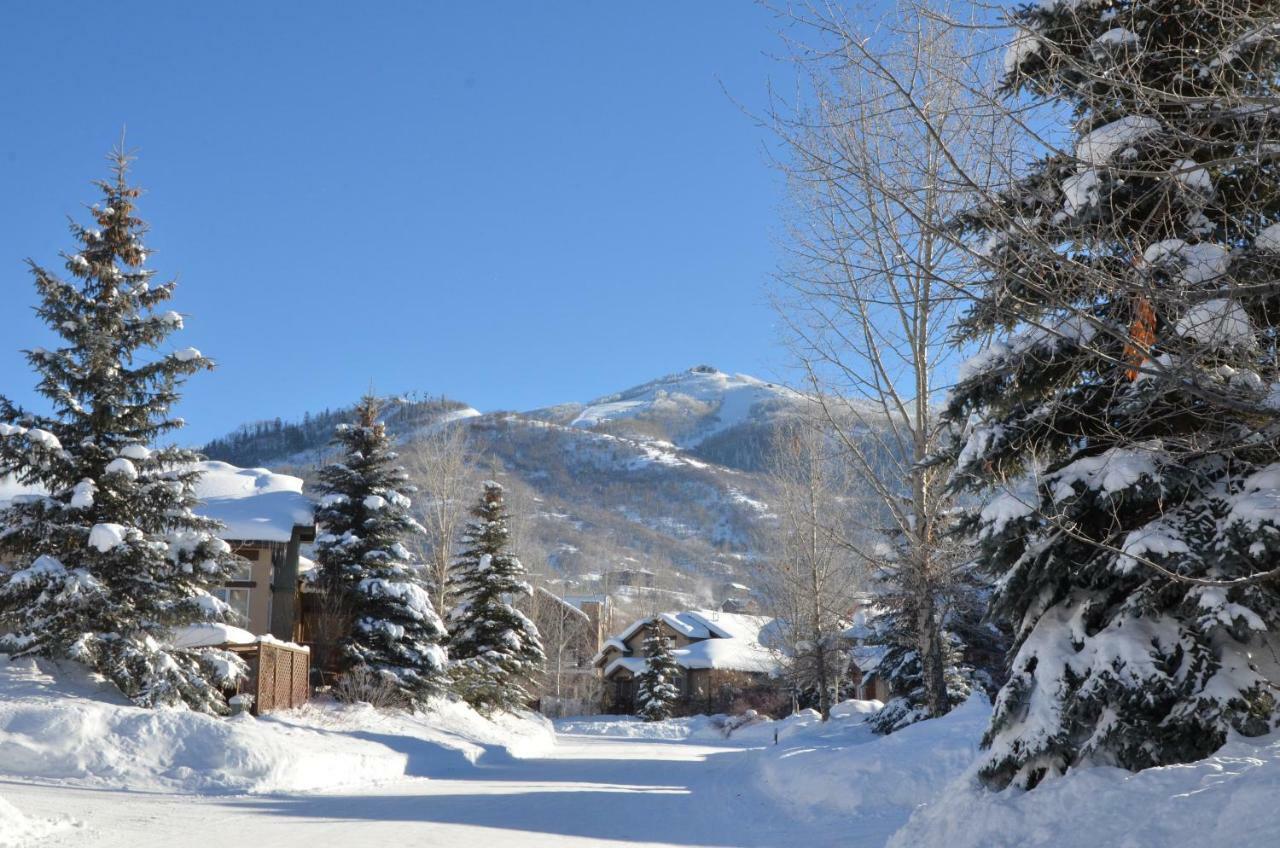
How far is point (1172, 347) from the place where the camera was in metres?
5.16

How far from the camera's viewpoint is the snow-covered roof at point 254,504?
94.8ft

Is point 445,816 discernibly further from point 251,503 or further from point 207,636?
point 251,503

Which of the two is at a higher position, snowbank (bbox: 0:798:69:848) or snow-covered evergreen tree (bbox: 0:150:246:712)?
snow-covered evergreen tree (bbox: 0:150:246:712)

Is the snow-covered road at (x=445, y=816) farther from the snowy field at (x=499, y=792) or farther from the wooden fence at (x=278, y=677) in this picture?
the wooden fence at (x=278, y=677)

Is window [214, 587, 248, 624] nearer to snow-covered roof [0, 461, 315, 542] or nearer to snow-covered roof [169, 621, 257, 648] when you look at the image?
snow-covered roof [0, 461, 315, 542]

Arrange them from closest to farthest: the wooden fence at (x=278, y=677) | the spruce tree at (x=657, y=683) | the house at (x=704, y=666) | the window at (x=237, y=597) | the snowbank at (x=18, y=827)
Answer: the snowbank at (x=18, y=827) < the wooden fence at (x=278, y=677) < the window at (x=237, y=597) < the spruce tree at (x=657, y=683) < the house at (x=704, y=666)

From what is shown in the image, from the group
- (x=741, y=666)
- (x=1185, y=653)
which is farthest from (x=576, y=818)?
(x=741, y=666)

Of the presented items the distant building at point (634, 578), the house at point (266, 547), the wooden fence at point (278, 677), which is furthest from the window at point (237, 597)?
the distant building at point (634, 578)

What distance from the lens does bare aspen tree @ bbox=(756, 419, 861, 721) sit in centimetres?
3259

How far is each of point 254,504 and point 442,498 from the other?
9869 millimetres

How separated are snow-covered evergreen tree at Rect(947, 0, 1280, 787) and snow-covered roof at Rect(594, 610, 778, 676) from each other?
5410cm

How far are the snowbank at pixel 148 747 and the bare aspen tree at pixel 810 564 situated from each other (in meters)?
14.7

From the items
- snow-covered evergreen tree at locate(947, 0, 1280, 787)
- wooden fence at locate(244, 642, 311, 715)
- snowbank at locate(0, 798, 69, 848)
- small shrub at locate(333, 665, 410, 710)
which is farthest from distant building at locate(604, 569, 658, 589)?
snow-covered evergreen tree at locate(947, 0, 1280, 787)

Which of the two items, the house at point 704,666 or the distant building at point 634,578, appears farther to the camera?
the distant building at point 634,578
